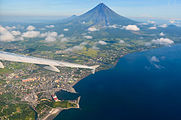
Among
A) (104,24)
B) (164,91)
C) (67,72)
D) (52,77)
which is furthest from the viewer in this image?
(104,24)

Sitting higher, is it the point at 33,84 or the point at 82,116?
the point at 33,84

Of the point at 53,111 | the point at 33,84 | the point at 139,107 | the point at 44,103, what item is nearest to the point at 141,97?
the point at 139,107

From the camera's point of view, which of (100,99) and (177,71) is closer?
(100,99)

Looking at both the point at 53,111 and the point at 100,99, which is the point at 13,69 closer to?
the point at 53,111

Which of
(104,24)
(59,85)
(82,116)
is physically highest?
(104,24)

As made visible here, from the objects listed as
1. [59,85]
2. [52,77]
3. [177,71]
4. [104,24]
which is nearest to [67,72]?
[52,77]

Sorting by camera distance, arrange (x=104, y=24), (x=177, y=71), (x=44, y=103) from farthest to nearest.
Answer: (x=104, y=24) → (x=177, y=71) → (x=44, y=103)
